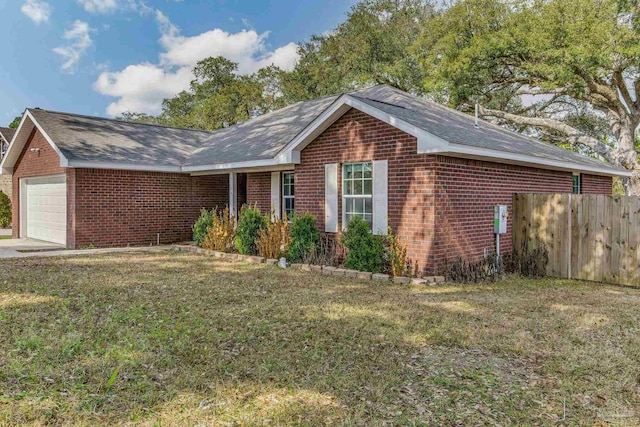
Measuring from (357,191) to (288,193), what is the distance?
3.53 metres

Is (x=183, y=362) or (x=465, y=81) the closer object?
(x=183, y=362)

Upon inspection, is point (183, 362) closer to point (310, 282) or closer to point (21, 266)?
point (310, 282)

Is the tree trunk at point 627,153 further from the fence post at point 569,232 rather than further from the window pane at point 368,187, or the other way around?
the window pane at point 368,187

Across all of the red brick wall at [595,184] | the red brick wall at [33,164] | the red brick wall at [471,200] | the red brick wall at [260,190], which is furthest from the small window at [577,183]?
the red brick wall at [33,164]

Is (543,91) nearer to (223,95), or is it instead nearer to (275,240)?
(275,240)

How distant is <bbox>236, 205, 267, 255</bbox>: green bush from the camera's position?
1170 cm

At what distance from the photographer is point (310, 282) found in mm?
8508

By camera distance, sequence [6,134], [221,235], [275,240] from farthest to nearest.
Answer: [6,134] → [221,235] → [275,240]

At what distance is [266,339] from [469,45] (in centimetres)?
2112

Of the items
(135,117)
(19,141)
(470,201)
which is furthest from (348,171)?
(135,117)

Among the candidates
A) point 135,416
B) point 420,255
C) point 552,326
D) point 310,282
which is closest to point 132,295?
point 310,282

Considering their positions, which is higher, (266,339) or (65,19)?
(65,19)

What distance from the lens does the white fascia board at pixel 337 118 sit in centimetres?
821

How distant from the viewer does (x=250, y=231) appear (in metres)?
11.7
